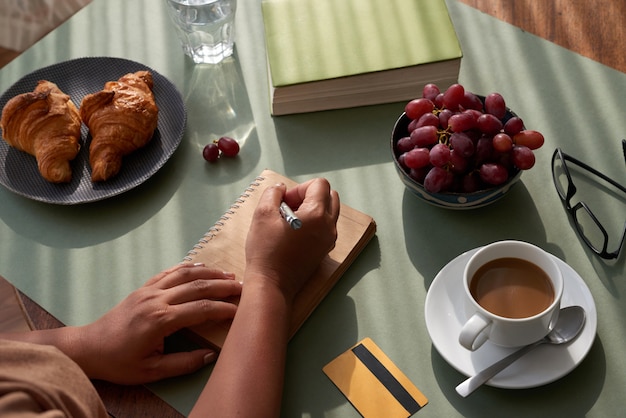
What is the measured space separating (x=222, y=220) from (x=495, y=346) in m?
0.42

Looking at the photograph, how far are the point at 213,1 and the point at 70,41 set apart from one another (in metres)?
0.33

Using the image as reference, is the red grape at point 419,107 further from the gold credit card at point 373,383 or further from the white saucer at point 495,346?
the gold credit card at point 373,383

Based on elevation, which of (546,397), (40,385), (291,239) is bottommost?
(546,397)

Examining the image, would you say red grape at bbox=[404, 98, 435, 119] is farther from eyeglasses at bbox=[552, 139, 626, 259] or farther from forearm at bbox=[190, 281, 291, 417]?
forearm at bbox=[190, 281, 291, 417]

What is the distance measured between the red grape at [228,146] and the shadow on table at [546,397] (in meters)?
0.50

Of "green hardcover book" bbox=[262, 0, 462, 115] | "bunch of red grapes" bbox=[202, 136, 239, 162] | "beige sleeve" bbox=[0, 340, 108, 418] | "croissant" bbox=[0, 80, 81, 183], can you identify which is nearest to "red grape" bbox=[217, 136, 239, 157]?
"bunch of red grapes" bbox=[202, 136, 239, 162]

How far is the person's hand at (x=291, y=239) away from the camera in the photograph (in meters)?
0.89

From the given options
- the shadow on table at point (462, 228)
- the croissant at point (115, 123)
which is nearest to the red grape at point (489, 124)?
the shadow on table at point (462, 228)

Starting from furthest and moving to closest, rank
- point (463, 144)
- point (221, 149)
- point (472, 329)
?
point (221, 149) → point (463, 144) → point (472, 329)

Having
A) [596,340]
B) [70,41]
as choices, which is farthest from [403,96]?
[70,41]

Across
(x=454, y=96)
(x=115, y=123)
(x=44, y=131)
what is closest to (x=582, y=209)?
(x=454, y=96)

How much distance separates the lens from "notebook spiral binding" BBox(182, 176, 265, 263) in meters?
0.98

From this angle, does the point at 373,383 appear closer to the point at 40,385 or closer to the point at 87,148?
the point at 40,385

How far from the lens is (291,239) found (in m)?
0.90
